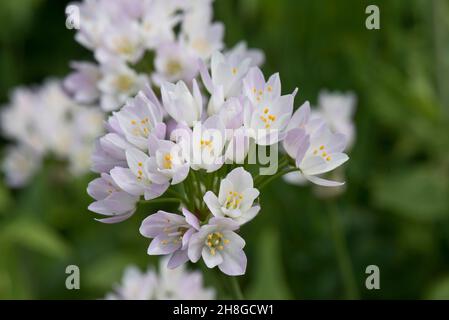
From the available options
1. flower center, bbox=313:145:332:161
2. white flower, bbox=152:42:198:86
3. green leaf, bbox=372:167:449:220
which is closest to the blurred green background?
green leaf, bbox=372:167:449:220

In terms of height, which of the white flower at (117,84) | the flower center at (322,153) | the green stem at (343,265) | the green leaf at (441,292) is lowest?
the green leaf at (441,292)

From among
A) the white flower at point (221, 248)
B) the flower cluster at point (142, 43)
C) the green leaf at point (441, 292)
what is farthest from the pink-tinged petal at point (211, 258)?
the green leaf at point (441, 292)

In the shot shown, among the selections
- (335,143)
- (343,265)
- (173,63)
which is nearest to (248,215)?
(335,143)

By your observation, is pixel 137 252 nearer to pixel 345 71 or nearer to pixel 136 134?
pixel 345 71

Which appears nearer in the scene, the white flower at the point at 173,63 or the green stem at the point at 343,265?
the white flower at the point at 173,63

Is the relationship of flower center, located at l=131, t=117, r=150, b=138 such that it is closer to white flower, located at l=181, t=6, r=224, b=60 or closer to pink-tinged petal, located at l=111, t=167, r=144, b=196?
pink-tinged petal, located at l=111, t=167, r=144, b=196

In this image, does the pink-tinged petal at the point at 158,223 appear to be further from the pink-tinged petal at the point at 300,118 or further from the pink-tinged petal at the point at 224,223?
the pink-tinged petal at the point at 300,118
